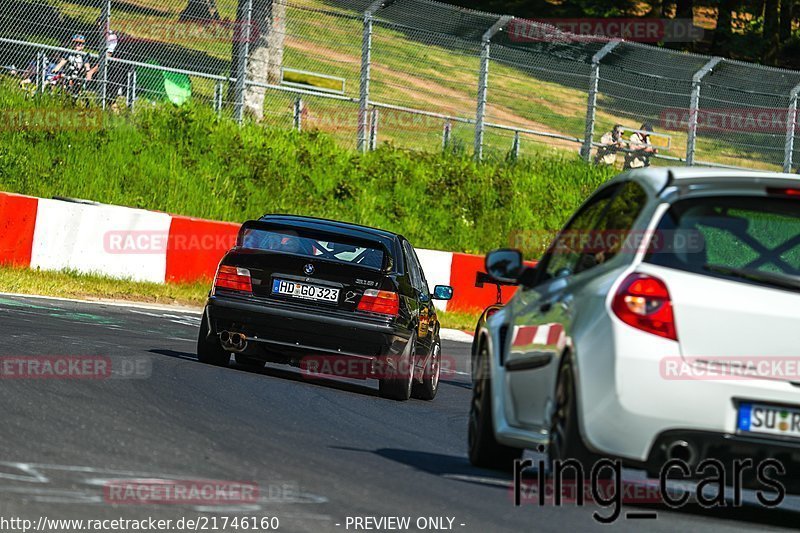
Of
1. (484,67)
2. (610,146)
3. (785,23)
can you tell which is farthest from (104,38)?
(785,23)

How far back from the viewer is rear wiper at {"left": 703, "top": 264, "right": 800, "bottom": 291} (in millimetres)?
7117

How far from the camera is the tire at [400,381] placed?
1308cm

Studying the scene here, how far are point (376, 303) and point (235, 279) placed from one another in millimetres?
1155

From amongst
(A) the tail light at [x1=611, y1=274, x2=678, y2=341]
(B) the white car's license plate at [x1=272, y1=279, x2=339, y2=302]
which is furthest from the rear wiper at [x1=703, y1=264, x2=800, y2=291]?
(B) the white car's license plate at [x1=272, y1=279, x2=339, y2=302]

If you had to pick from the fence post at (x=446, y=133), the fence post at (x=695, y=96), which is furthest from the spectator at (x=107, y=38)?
the fence post at (x=695, y=96)

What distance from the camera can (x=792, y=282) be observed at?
712 cm

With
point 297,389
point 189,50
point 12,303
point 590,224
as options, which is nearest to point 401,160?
point 189,50

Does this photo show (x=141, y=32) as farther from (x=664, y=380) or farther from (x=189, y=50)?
(x=664, y=380)

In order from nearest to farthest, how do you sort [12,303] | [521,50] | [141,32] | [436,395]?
1. [436,395]
2. [12,303]
3. [141,32]
4. [521,50]

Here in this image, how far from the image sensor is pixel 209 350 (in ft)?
44.3

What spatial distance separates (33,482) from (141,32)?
18528 millimetres
